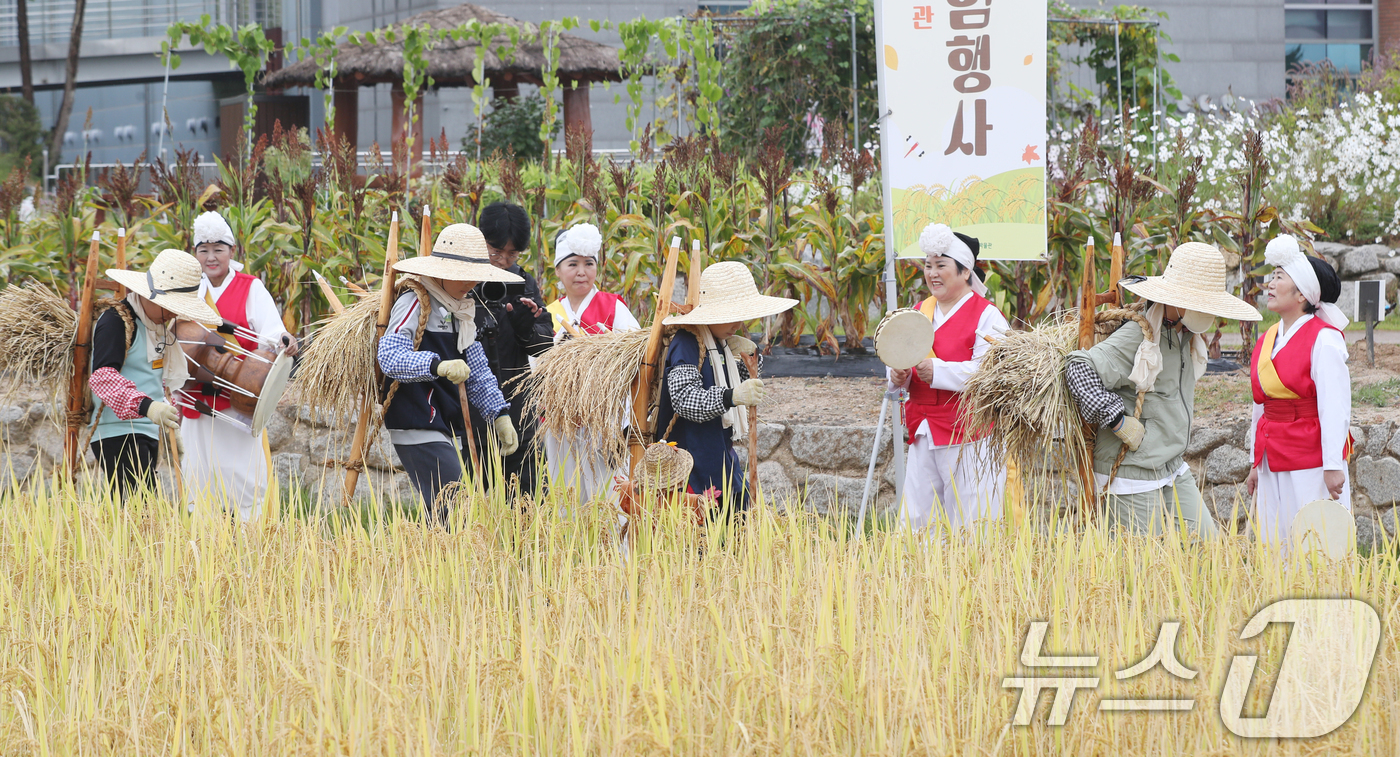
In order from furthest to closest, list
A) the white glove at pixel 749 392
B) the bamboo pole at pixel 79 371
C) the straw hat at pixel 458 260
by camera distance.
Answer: the bamboo pole at pixel 79 371 < the straw hat at pixel 458 260 < the white glove at pixel 749 392

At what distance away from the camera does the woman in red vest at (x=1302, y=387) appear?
3.71m

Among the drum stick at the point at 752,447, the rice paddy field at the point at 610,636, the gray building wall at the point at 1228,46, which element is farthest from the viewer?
the gray building wall at the point at 1228,46

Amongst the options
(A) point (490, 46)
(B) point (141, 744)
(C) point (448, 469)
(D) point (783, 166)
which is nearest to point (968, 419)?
(C) point (448, 469)

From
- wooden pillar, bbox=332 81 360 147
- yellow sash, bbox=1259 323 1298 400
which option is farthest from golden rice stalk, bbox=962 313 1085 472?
wooden pillar, bbox=332 81 360 147

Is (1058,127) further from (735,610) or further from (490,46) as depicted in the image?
(735,610)

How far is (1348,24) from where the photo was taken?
1947 centimetres

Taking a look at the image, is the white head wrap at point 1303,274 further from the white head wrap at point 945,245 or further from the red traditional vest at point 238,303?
the red traditional vest at point 238,303

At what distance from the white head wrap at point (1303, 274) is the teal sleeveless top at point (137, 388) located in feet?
13.0

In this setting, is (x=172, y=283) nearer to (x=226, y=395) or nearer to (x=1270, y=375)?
(x=226, y=395)

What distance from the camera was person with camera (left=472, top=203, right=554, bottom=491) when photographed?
4.48 meters

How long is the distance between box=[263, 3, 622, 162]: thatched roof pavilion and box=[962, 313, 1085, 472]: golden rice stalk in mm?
10558

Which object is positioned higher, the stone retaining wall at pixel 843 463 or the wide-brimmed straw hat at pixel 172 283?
the wide-brimmed straw hat at pixel 172 283

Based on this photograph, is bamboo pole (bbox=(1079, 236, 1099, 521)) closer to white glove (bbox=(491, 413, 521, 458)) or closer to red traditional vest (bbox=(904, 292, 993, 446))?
red traditional vest (bbox=(904, 292, 993, 446))

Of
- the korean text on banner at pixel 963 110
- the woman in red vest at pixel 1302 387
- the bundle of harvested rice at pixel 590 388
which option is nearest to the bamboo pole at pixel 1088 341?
the woman in red vest at pixel 1302 387
